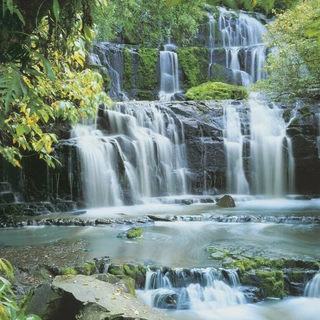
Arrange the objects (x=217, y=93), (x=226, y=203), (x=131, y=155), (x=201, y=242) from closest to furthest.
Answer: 1. (x=201, y=242)
2. (x=226, y=203)
3. (x=131, y=155)
4. (x=217, y=93)

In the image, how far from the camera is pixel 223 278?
6.23 metres

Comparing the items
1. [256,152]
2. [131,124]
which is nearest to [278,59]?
[256,152]

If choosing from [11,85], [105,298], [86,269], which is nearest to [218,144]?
[86,269]

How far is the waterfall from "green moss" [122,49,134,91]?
6.30 metres

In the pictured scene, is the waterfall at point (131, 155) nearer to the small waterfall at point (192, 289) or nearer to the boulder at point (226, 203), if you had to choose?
the boulder at point (226, 203)

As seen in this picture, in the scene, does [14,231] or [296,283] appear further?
[14,231]

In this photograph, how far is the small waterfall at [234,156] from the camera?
49.3 ft

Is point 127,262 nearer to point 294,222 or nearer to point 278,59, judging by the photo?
point 294,222

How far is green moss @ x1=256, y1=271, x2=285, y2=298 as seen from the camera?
609cm

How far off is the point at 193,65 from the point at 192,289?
17.6 m

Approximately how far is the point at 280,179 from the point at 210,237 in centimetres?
739

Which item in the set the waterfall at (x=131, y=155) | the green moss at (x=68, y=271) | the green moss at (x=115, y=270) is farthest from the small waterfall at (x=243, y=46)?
the green moss at (x=68, y=271)

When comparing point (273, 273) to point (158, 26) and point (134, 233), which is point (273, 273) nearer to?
point (134, 233)

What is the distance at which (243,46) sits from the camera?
23984mm
